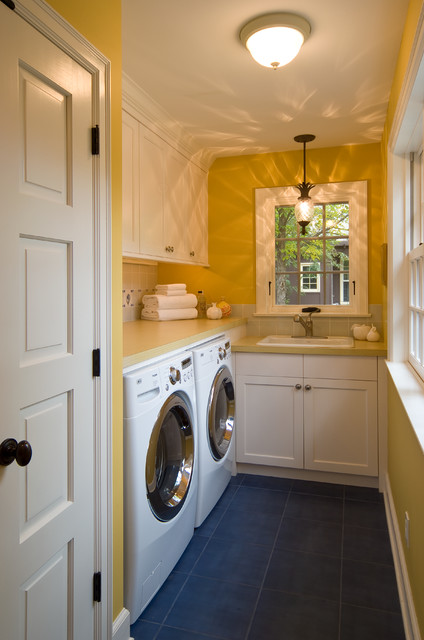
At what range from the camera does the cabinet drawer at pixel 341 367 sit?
303 centimetres

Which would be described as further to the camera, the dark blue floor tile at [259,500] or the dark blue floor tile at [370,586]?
the dark blue floor tile at [259,500]

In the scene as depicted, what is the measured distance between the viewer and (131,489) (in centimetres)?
176

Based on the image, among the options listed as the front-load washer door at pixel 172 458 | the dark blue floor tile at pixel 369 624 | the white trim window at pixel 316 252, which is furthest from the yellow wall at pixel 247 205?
the dark blue floor tile at pixel 369 624

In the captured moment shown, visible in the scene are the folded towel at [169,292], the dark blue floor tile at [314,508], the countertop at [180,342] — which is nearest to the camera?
the countertop at [180,342]

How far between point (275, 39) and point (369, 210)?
182 cm

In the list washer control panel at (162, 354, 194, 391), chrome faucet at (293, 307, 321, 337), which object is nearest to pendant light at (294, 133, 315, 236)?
chrome faucet at (293, 307, 321, 337)

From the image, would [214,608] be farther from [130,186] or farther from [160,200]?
[160,200]

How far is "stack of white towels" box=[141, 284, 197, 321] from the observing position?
3.45m

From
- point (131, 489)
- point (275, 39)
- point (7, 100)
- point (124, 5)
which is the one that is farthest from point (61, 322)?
point (275, 39)

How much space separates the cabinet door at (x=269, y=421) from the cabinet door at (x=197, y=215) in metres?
1.09

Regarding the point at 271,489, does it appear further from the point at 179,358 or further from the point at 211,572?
the point at 179,358

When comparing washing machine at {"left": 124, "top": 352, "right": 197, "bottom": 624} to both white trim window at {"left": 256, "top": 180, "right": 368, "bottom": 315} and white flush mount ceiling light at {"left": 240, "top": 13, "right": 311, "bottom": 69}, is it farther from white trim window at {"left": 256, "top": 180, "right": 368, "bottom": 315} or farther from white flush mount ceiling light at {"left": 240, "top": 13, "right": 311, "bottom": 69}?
white trim window at {"left": 256, "top": 180, "right": 368, "bottom": 315}

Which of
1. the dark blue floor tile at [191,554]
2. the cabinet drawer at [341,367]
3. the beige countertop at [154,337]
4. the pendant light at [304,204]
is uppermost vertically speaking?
the pendant light at [304,204]

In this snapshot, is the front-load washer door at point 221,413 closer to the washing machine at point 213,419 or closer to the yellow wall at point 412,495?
the washing machine at point 213,419
